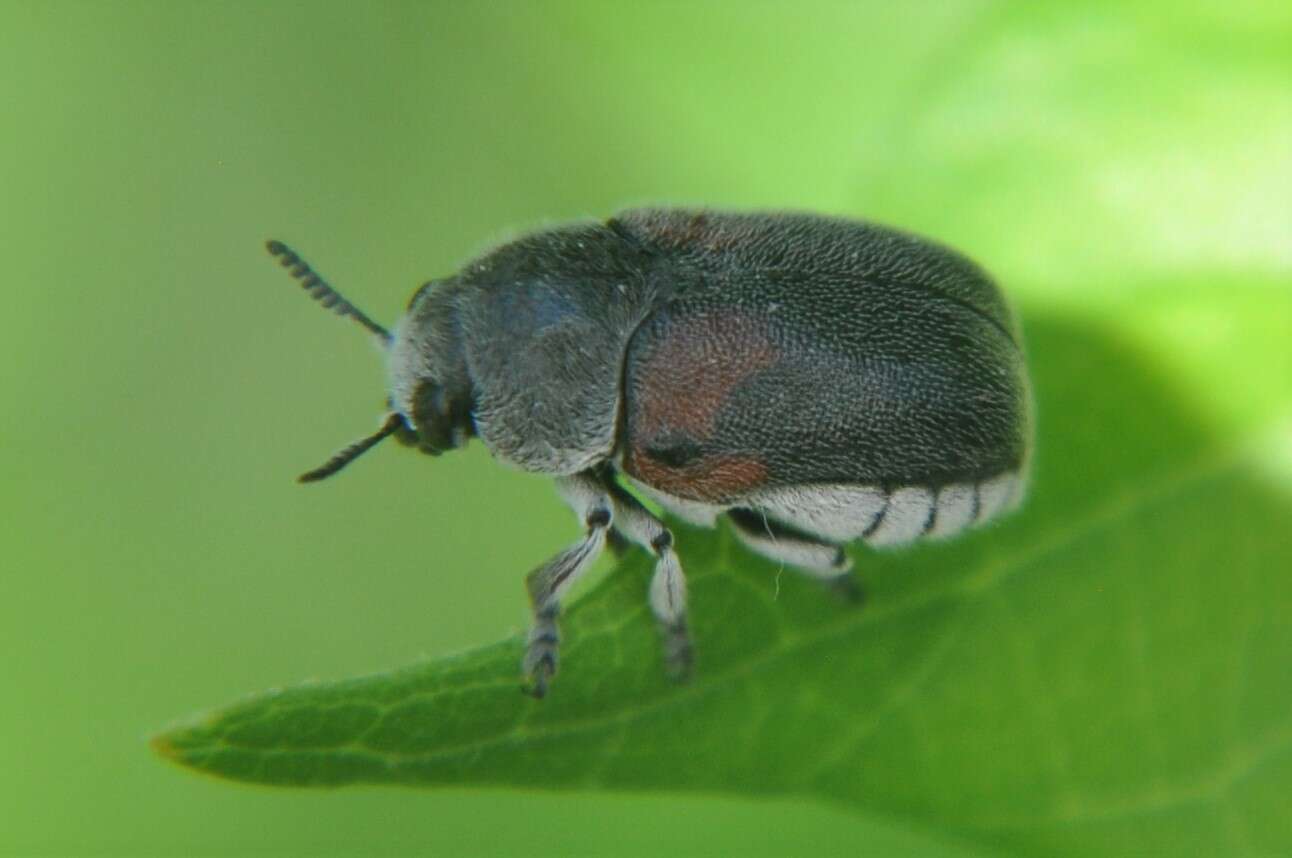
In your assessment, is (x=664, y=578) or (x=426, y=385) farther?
(x=426, y=385)

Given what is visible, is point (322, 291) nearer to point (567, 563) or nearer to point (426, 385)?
point (426, 385)

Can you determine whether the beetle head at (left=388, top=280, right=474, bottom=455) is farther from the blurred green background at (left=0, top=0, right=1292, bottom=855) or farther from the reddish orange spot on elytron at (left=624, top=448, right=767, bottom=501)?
the reddish orange spot on elytron at (left=624, top=448, right=767, bottom=501)

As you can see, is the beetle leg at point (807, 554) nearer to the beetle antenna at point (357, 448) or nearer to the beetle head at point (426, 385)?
the beetle head at point (426, 385)

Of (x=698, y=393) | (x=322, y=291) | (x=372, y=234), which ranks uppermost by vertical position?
(x=372, y=234)

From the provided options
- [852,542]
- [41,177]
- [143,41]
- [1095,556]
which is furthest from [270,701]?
[143,41]

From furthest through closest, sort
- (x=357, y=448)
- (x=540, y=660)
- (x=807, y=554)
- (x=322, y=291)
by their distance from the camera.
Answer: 1. (x=322, y=291)
2. (x=357, y=448)
3. (x=807, y=554)
4. (x=540, y=660)

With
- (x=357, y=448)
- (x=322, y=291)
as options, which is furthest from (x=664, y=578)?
(x=322, y=291)

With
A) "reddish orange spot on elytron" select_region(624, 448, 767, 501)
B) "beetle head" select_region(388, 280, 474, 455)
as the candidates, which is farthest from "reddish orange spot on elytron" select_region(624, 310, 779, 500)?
"beetle head" select_region(388, 280, 474, 455)

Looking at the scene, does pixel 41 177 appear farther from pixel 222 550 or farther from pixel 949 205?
pixel 949 205
